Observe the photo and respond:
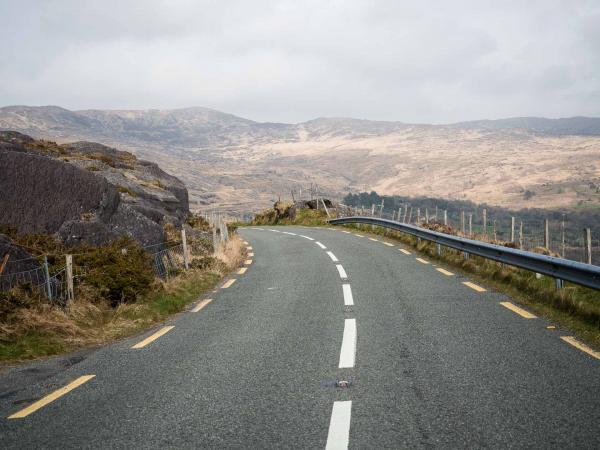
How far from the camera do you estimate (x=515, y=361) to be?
5090 mm

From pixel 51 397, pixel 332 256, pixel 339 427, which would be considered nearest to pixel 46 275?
pixel 51 397

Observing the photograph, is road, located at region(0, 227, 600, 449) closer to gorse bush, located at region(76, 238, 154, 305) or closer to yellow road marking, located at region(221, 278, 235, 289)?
gorse bush, located at region(76, 238, 154, 305)

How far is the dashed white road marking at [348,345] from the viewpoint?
17.4ft

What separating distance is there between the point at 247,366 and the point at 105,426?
A: 172 centimetres

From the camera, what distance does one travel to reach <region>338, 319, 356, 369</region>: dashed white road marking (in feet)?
17.4

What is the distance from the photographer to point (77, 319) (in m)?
7.74

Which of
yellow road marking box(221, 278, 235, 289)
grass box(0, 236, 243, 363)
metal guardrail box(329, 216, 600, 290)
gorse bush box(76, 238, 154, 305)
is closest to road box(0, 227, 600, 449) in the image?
grass box(0, 236, 243, 363)

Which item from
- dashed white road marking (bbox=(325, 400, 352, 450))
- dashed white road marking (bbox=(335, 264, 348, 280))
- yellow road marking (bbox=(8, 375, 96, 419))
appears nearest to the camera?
dashed white road marking (bbox=(325, 400, 352, 450))

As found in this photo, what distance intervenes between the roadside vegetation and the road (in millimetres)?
641

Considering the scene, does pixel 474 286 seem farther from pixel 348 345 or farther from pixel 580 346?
pixel 348 345

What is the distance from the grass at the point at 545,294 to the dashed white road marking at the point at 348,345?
2798 mm

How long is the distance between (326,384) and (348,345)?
4.33 ft

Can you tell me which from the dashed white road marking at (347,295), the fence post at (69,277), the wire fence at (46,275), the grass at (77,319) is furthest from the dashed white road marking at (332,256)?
the fence post at (69,277)

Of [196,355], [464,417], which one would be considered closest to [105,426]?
[196,355]
